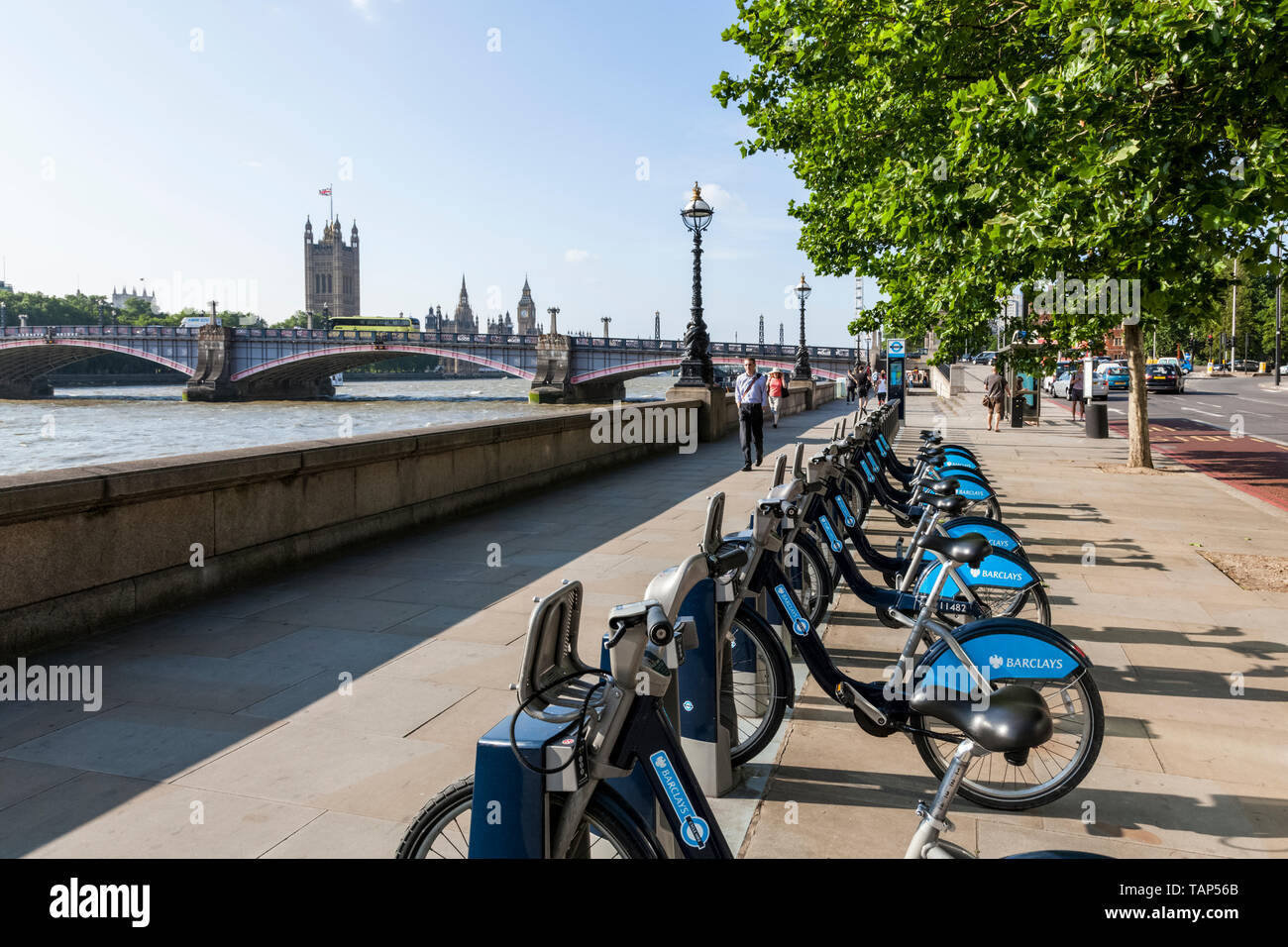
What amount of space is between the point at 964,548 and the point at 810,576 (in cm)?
126

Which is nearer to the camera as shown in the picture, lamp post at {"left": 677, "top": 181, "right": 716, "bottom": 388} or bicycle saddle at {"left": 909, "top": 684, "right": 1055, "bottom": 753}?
bicycle saddle at {"left": 909, "top": 684, "right": 1055, "bottom": 753}

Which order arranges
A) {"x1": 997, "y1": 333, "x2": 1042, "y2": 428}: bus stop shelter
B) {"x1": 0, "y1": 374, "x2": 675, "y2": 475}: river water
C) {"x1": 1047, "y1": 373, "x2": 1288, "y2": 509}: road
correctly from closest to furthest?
{"x1": 1047, "y1": 373, "x2": 1288, "y2": 509}: road, {"x1": 997, "y1": 333, "x2": 1042, "y2": 428}: bus stop shelter, {"x1": 0, "y1": 374, "x2": 675, "y2": 475}: river water

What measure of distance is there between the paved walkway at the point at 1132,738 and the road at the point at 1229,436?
5.78 metres

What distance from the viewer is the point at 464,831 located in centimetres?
234

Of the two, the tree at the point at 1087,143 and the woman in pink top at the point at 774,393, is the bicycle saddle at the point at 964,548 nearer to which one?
the tree at the point at 1087,143

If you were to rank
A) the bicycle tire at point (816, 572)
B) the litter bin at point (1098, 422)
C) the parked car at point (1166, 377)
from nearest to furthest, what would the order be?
the bicycle tire at point (816, 572) → the litter bin at point (1098, 422) → the parked car at point (1166, 377)

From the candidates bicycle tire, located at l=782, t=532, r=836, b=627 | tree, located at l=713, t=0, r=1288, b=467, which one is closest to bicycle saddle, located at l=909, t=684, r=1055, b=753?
bicycle tire, located at l=782, t=532, r=836, b=627

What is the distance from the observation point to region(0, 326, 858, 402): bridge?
72.4 meters

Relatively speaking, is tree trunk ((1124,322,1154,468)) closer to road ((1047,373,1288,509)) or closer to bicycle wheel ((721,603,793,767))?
road ((1047,373,1288,509))

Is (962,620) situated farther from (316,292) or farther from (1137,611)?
(316,292)

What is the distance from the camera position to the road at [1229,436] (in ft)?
47.7

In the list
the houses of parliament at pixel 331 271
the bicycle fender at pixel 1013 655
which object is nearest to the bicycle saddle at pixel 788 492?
the bicycle fender at pixel 1013 655

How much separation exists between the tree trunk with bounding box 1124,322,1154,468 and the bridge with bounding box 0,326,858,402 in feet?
174
